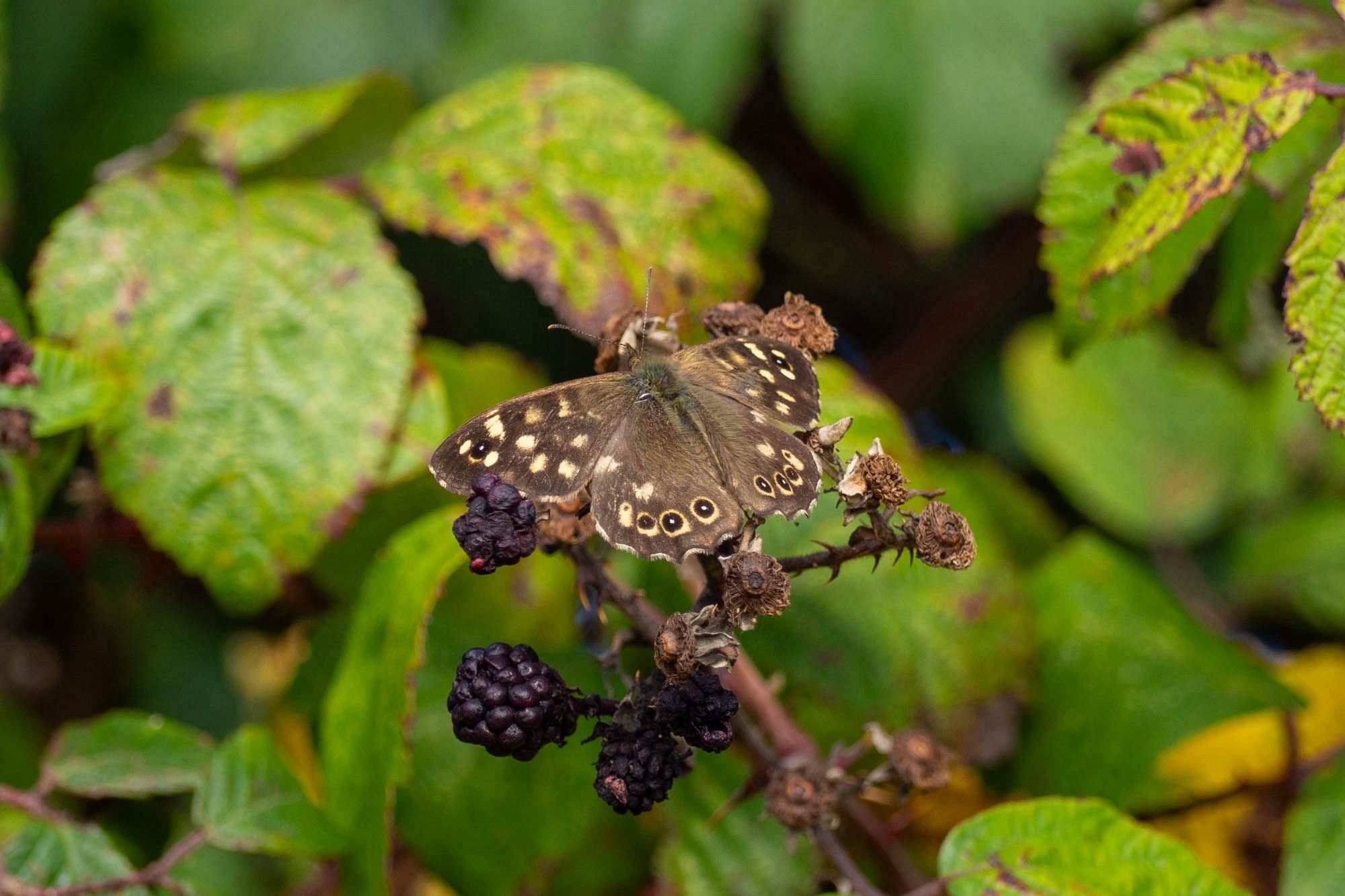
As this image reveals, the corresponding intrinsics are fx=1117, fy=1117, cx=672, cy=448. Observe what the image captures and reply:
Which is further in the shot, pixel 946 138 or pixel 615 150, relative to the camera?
pixel 946 138

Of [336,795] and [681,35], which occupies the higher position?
[681,35]

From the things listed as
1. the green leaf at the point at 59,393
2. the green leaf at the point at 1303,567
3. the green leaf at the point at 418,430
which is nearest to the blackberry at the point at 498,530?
the green leaf at the point at 418,430

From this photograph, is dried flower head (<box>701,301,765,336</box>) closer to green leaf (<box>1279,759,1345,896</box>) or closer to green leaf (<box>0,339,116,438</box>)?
green leaf (<box>0,339,116,438</box>)

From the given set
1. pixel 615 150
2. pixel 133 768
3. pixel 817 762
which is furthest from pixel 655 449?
pixel 133 768

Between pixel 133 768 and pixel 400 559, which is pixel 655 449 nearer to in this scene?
pixel 400 559

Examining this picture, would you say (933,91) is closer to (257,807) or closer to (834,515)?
(834,515)

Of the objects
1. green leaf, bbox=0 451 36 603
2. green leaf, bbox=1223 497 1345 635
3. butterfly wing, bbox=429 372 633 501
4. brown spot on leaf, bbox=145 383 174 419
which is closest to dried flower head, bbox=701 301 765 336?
butterfly wing, bbox=429 372 633 501
